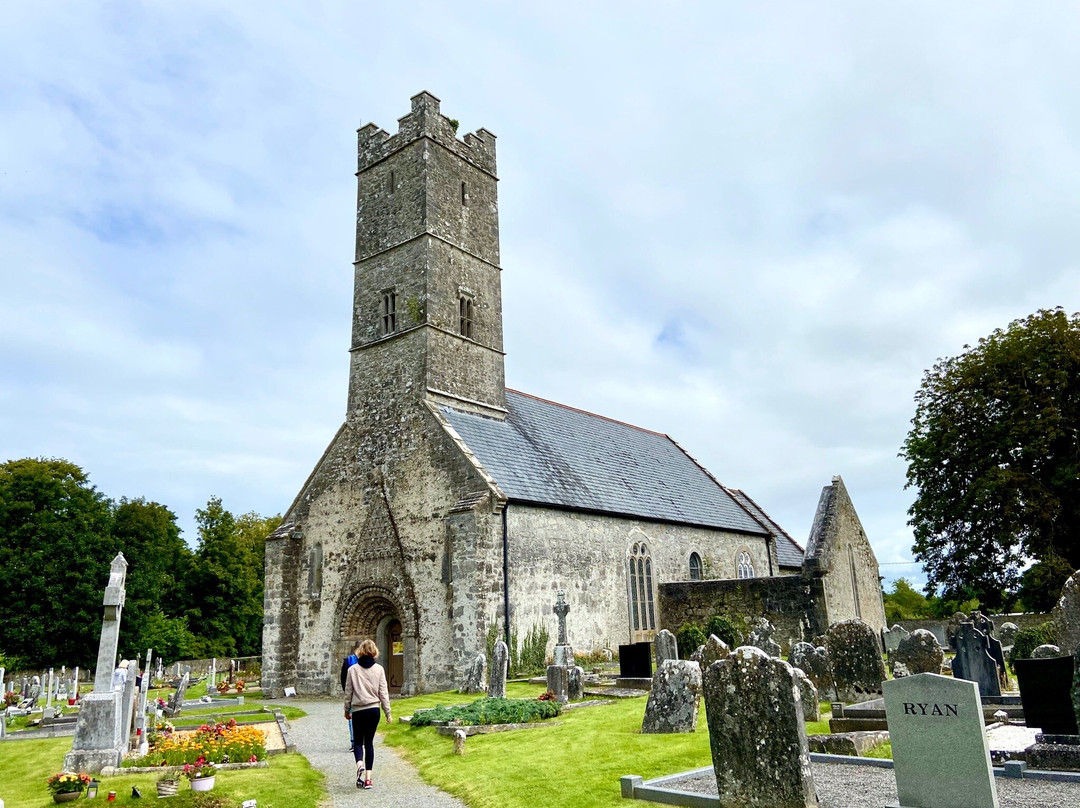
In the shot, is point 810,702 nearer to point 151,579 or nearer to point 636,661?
point 636,661

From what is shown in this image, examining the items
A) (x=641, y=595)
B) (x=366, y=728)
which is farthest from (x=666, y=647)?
(x=366, y=728)

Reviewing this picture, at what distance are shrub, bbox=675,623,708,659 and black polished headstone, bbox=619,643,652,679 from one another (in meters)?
3.41

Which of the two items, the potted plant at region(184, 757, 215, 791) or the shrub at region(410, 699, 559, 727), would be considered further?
the shrub at region(410, 699, 559, 727)

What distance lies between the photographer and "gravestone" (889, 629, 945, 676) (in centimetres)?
1343

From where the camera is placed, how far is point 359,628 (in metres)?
23.7

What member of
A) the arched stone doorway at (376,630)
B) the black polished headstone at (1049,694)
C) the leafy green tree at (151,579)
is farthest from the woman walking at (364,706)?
the leafy green tree at (151,579)

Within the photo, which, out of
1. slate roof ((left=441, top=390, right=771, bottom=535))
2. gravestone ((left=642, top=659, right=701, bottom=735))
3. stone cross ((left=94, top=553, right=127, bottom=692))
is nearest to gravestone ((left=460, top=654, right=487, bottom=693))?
slate roof ((left=441, top=390, right=771, bottom=535))

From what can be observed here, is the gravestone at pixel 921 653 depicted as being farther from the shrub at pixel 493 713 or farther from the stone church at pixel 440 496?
the stone church at pixel 440 496

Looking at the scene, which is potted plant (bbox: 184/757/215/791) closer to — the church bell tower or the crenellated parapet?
the church bell tower

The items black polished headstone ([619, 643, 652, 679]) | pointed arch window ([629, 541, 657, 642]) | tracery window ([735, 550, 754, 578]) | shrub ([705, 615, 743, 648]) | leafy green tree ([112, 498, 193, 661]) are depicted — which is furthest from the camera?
leafy green tree ([112, 498, 193, 661])

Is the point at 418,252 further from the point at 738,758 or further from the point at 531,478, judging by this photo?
the point at 738,758

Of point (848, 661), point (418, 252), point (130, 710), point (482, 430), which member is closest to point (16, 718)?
point (130, 710)

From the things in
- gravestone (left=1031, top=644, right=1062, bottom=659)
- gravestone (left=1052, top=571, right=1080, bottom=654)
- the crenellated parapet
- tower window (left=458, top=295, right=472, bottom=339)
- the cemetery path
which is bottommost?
the cemetery path

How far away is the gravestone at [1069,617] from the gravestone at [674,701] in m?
5.81
